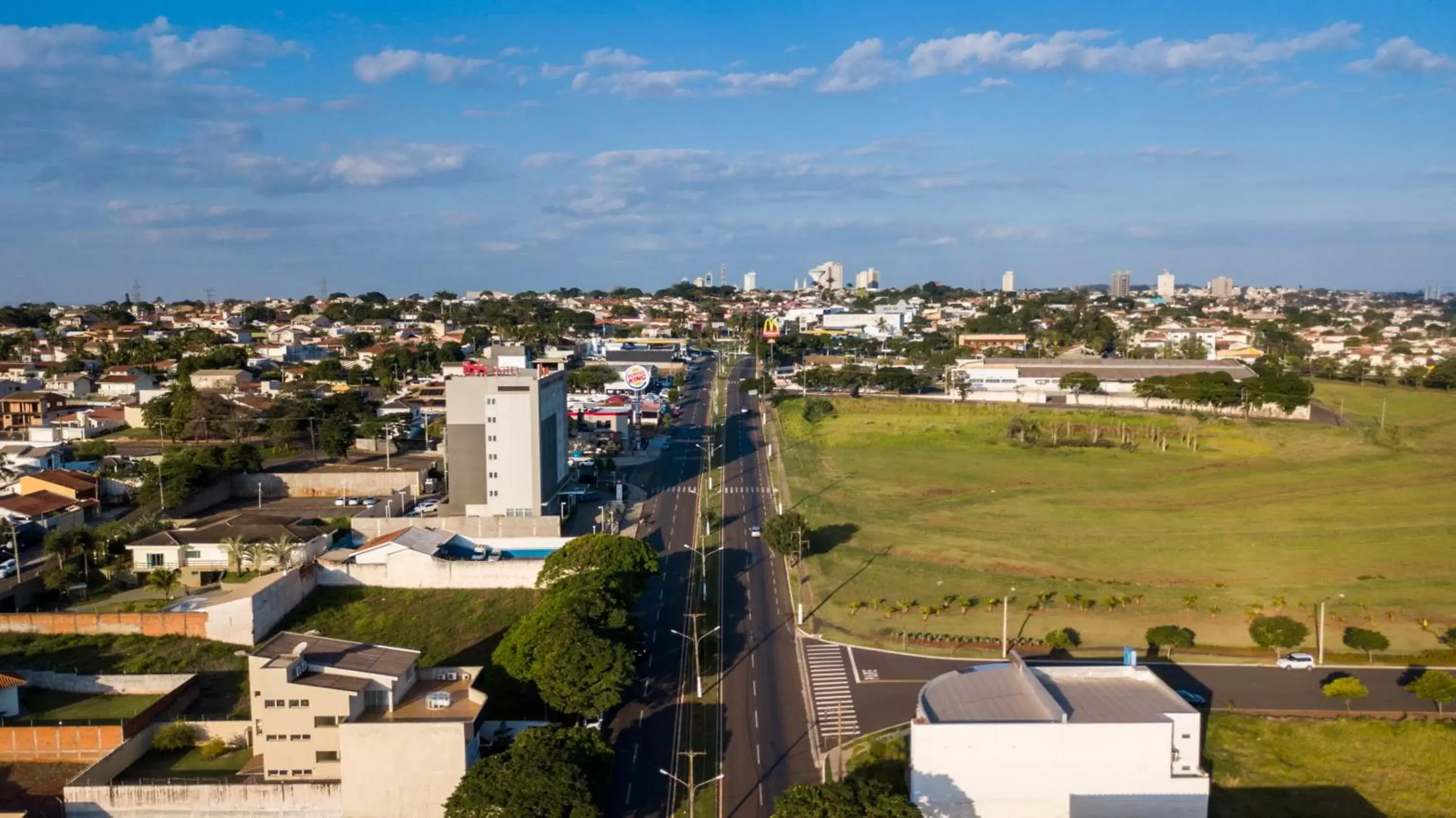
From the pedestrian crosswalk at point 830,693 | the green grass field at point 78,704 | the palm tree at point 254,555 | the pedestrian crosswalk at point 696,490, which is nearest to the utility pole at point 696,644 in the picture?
the pedestrian crosswalk at point 830,693

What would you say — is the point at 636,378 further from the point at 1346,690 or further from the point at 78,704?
the point at 1346,690

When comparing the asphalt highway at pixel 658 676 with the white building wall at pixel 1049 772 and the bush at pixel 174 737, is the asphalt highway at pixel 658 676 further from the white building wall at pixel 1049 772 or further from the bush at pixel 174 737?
the bush at pixel 174 737

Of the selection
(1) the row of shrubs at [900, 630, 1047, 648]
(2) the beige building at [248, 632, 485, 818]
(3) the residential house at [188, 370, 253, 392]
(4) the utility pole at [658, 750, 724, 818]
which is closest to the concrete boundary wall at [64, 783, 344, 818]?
(2) the beige building at [248, 632, 485, 818]

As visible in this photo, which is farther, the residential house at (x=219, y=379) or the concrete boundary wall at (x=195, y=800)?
the residential house at (x=219, y=379)

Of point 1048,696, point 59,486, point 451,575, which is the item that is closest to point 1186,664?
point 1048,696

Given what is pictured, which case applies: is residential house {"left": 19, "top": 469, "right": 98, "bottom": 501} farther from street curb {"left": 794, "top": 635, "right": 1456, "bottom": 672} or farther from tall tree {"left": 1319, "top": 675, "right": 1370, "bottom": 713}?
tall tree {"left": 1319, "top": 675, "right": 1370, "bottom": 713}

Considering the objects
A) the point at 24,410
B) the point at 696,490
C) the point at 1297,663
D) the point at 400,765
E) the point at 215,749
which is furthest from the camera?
the point at 24,410

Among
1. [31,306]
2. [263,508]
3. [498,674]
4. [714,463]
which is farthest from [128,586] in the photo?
[31,306]
